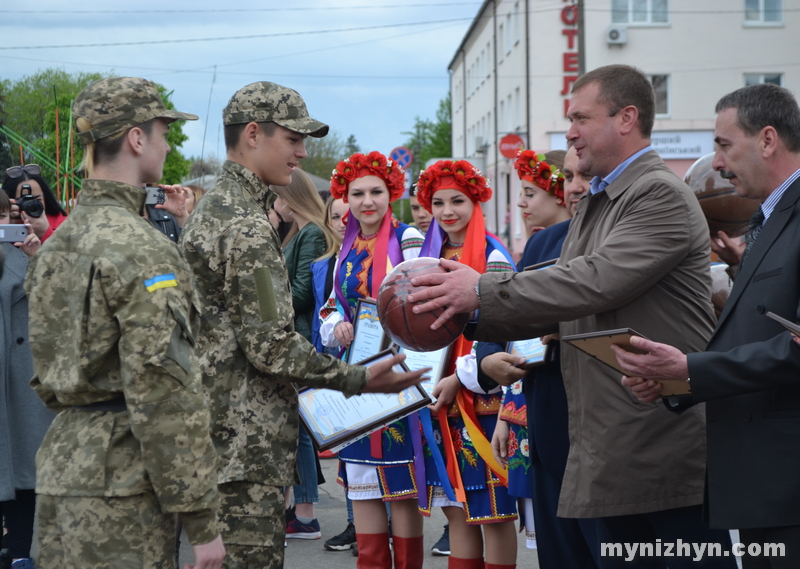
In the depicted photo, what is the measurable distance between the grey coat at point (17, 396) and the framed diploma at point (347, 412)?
2080 millimetres

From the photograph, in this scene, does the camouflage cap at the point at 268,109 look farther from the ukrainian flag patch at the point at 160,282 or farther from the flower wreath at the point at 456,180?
the flower wreath at the point at 456,180

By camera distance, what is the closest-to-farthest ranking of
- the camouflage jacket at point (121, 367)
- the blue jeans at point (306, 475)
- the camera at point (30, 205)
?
the camouflage jacket at point (121, 367), the camera at point (30, 205), the blue jeans at point (306, 475)

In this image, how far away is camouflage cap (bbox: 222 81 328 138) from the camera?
11.7ft

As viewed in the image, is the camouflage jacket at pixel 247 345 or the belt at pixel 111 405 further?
the camouflage jacket at pixel 247 345

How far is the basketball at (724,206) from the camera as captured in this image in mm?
4516

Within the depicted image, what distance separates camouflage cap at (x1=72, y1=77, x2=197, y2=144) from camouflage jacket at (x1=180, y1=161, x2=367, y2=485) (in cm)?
63

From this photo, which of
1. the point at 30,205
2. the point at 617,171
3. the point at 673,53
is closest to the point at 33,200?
the point at 30,205

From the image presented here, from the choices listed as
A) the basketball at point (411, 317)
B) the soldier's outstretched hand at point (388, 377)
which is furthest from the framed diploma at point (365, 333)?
the basketball at point (411, 317)

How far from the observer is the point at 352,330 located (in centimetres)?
523

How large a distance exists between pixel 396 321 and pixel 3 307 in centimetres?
290

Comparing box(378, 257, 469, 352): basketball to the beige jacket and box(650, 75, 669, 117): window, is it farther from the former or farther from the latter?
box(650, 75, 669, 117): window

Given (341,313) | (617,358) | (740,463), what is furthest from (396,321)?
(341,313)

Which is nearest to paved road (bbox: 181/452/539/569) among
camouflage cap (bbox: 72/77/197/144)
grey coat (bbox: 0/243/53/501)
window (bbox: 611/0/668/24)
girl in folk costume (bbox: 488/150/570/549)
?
girl in folk costume (bbox: 488/150/570/549)

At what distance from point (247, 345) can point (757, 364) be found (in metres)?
1.83
